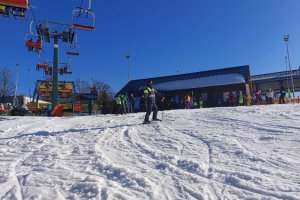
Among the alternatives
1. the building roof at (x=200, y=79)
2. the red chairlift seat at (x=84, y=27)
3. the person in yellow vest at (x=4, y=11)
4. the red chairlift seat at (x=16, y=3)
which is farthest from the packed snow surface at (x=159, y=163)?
the building roof at (x=200, y=79)

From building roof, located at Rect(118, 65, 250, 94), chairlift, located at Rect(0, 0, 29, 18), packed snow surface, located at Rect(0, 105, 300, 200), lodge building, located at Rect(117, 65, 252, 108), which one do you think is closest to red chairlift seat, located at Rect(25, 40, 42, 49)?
chairlift, located at Rect(0, 0, 29, 18)

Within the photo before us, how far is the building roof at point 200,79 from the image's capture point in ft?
121

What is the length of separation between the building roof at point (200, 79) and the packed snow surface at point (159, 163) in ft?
85.6

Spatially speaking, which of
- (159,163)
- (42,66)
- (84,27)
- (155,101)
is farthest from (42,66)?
(159,163)

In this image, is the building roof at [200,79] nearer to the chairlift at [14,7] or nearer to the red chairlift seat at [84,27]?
the red chairlift seat at [84,27]

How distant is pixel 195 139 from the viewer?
900 centimetres

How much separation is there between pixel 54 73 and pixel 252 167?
2357 cm

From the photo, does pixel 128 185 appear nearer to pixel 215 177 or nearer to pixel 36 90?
pixel 215 177

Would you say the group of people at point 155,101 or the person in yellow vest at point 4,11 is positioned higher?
the person in yellow vest at point 4,11

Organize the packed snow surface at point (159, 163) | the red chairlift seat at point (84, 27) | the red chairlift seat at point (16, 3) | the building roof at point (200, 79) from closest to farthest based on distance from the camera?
the packed snow surface at point (159, 163)
the red chairlift seat at point (16, 3)
the red chairlift seat at point (84, 27)
the building roof at point (200, 79)

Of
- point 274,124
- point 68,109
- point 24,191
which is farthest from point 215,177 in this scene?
point 68,109

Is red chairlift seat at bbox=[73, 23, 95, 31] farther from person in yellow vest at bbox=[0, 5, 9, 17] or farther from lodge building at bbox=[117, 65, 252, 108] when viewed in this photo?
lodge building at bbox=[117, 65, 252, 108]

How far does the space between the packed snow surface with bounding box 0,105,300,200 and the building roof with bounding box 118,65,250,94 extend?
2609 centimetres

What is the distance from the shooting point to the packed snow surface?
17.5 feet
